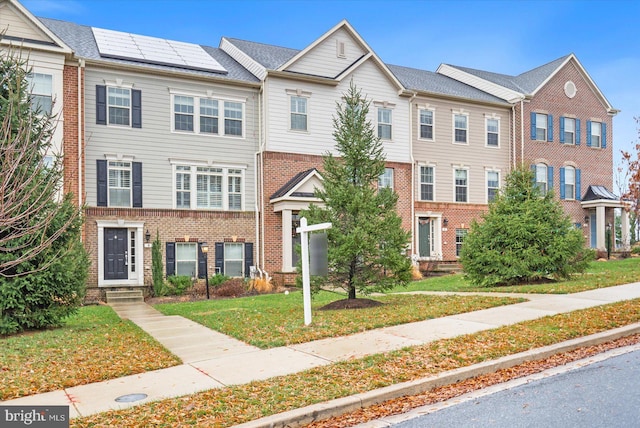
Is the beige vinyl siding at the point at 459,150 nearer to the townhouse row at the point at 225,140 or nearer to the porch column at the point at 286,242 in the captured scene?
the townhouse row at the point at 225,140

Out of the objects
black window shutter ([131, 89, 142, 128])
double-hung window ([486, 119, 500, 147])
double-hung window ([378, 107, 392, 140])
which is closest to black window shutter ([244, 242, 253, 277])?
black window shutter ([131, 89, 142, 128])

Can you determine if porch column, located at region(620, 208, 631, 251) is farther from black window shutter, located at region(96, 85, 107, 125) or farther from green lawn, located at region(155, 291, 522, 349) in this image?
black window shutter, located at region(96, 85, 107, 125)

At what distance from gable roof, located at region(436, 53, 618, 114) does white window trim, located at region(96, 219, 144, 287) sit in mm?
19606

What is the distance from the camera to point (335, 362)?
745cm

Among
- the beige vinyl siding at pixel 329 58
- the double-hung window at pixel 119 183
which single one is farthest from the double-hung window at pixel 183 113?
the beige vinyl siding at pixel 329 58

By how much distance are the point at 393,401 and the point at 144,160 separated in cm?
1634

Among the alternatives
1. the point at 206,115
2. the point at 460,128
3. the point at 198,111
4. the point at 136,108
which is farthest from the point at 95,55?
the point at 460,128

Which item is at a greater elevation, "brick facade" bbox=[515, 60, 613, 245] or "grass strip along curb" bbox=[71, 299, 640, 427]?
"brick facade" bbox=[515, 60, 613, 245]

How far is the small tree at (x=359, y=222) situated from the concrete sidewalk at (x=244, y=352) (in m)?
2.29

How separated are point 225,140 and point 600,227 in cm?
2101

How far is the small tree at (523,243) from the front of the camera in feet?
49.3

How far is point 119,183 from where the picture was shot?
65.0 ft

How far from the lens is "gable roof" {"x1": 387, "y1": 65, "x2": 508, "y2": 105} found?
2641 cm

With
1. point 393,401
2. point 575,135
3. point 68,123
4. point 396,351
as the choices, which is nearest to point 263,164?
point 68,123
